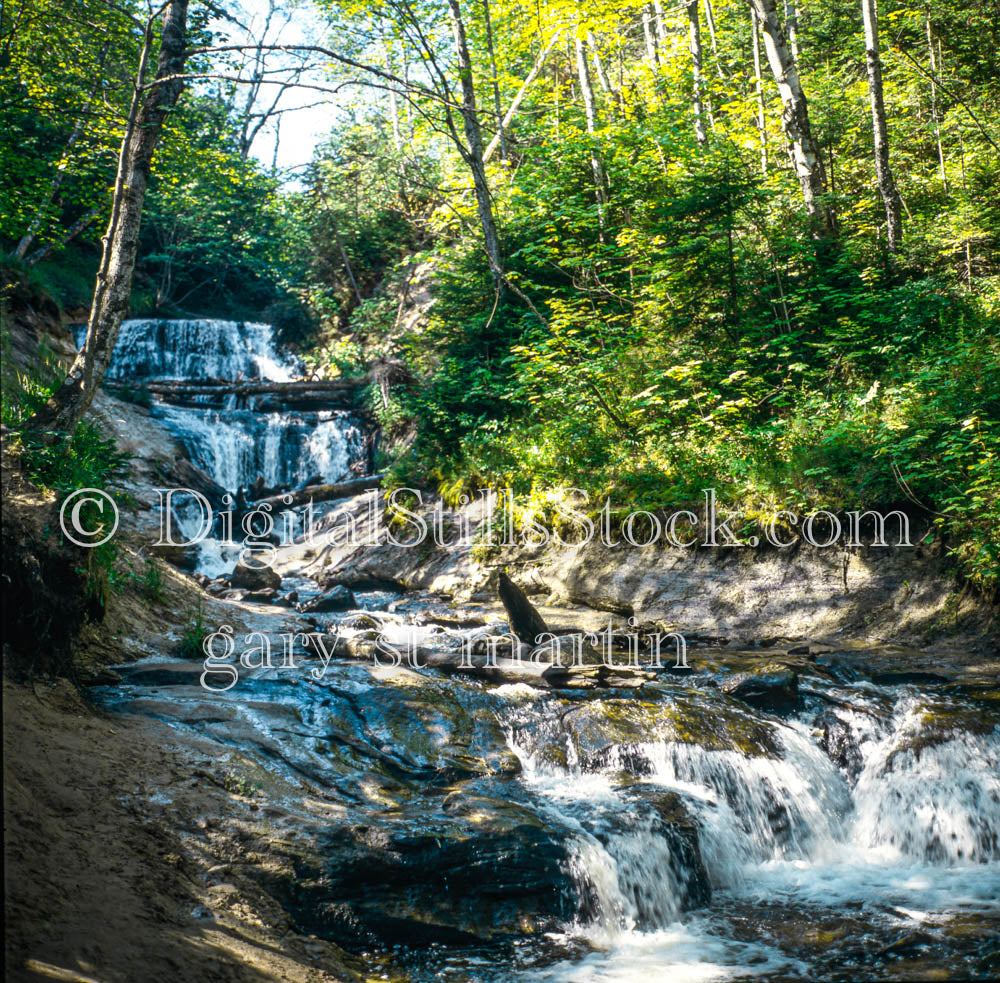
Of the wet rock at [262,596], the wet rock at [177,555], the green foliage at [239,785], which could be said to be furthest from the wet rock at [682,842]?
the wet rock at [177,555]

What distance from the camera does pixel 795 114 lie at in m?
12.0

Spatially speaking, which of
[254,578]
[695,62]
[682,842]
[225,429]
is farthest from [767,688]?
[225,429]

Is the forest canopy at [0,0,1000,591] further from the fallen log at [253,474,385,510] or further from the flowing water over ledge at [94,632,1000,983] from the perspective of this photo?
the flowing water over ledge at [94,632,1000,983]

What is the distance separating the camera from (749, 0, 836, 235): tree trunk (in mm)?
11891

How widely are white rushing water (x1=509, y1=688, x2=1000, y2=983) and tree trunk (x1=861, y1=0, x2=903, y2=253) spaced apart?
8617mm

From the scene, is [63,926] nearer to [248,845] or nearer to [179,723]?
[248,845]

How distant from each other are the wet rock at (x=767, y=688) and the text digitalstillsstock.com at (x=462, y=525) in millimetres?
2962

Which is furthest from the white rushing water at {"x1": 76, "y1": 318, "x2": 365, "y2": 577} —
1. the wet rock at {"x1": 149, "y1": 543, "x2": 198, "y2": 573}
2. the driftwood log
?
the driftwood log

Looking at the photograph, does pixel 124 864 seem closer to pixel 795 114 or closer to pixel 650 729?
pixel 650 729

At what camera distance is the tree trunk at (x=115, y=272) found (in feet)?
20.0

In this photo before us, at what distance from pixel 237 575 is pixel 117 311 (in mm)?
7045

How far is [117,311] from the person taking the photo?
6254 millimetres

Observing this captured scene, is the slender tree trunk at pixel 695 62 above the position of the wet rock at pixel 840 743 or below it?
above

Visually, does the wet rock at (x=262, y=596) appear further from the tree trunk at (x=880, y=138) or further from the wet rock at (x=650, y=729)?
the tree trunk at (x=880, y=138)
